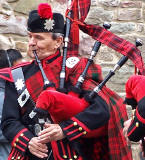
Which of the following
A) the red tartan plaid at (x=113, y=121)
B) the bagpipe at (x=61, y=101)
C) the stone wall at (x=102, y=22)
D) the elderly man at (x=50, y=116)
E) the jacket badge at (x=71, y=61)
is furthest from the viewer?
the stone wall at (x=102, y=22)

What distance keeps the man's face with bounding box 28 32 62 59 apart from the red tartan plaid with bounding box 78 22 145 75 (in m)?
0.24

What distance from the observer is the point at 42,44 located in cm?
299

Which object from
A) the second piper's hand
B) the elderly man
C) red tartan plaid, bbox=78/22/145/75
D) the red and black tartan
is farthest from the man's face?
the second piper's hand

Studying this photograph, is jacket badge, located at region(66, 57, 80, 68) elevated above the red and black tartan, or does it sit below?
above

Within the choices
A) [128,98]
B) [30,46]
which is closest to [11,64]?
[30,46]

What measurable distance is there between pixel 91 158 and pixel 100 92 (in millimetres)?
450

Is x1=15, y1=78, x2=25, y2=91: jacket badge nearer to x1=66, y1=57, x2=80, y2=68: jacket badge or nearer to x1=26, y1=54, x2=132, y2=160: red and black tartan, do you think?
x1=26, y1=54, x2=132, y2=160: red and black tartan

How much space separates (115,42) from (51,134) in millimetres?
748

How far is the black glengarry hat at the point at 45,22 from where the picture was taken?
9.86 ft

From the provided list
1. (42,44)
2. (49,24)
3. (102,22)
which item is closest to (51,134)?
(42,44)

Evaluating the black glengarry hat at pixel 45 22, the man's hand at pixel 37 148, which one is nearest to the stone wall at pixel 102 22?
the black glengarry hat at pixel 45 22

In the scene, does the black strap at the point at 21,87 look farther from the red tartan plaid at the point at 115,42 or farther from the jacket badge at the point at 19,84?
the red tartan plaid at the point at 115,42

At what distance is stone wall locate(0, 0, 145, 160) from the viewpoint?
4.46 metres

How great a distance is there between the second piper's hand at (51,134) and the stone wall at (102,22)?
1823 millimetres
